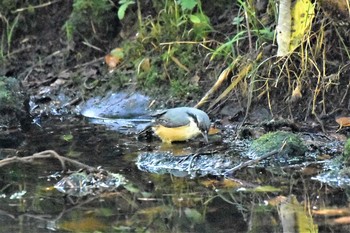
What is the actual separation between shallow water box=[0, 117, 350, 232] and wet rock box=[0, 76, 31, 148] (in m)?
1.28

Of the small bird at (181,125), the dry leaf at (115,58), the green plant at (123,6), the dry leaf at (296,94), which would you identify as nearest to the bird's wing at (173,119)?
the small bird at (181,125)

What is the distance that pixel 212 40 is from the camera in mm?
7648

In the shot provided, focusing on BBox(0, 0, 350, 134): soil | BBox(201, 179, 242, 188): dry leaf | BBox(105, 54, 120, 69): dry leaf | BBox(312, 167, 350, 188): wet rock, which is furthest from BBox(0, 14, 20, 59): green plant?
BBox(312, 167, 350, 188): wet rock

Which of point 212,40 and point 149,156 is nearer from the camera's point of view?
point 149,156

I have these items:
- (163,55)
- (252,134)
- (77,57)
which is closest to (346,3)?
(252,134)

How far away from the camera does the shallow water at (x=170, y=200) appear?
171 inches

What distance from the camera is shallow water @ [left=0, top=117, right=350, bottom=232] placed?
4340 millimetres

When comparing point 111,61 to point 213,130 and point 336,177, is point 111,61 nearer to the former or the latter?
point 213,130

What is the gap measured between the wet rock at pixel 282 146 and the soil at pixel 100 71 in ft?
2.31

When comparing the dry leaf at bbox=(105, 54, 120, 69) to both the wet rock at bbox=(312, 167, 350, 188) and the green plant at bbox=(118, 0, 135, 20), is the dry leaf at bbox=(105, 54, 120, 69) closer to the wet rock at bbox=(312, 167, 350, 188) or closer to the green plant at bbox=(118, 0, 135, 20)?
the green plant at bbox=(118, 0, 135, 20)

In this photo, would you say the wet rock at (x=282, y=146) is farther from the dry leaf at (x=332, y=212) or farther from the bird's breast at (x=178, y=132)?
the dry leaf at (x=332, y=212)

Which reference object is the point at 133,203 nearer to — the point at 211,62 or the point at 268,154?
the point at 268,154

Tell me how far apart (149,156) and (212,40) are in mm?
2055

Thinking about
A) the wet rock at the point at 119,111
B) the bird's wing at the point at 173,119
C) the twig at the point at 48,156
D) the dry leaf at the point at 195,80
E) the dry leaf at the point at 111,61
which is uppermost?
the twig at the point at 48,156
